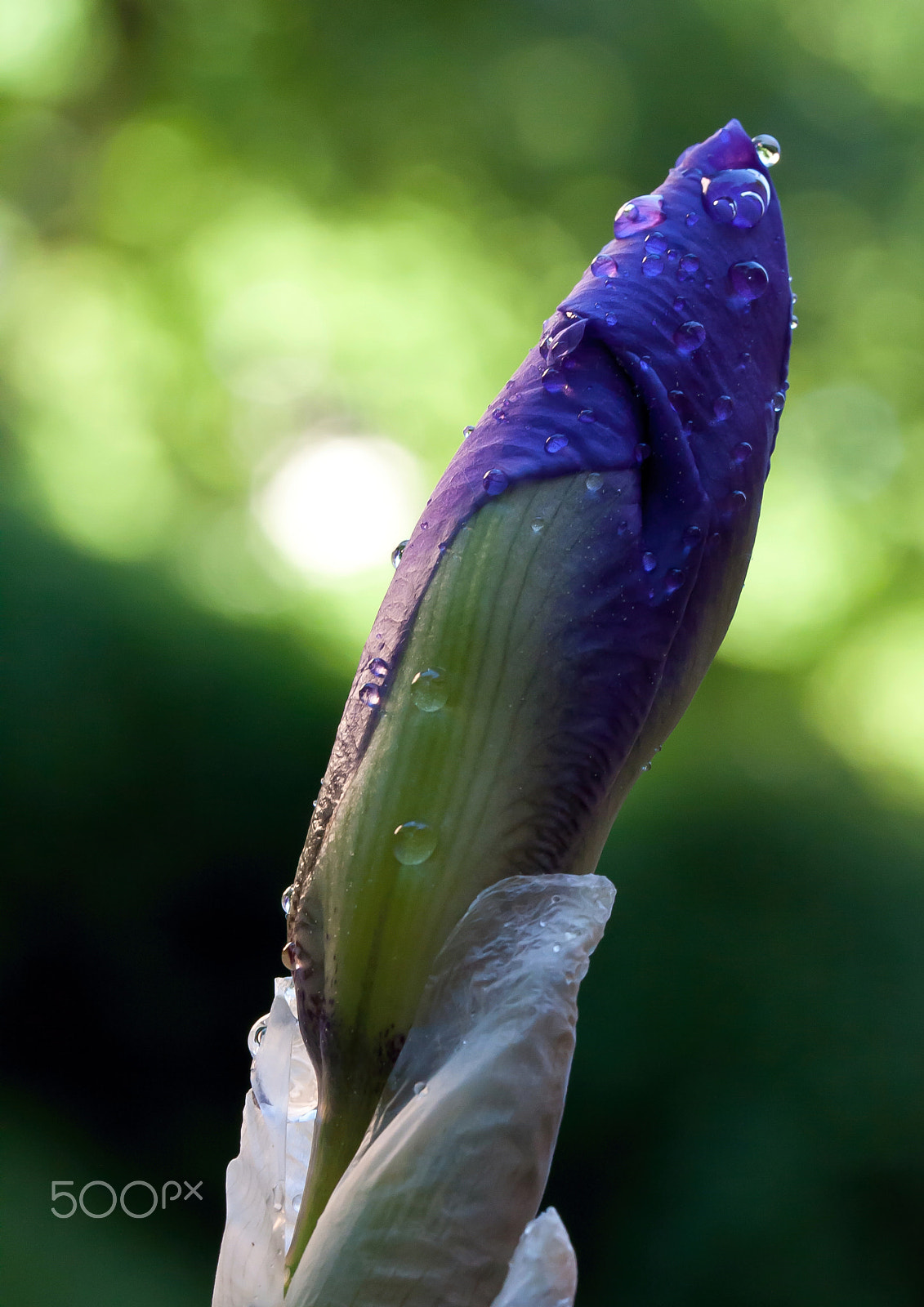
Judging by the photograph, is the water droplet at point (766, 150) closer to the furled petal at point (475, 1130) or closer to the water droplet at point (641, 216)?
the water droplet at point (641, 216)

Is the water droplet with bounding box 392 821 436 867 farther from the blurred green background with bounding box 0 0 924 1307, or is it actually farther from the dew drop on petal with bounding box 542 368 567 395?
the blurred green background with bounding box 0 0 924 1307

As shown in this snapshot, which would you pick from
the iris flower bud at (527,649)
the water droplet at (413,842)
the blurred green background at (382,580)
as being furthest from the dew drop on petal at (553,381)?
the blurred green background at (382,580)

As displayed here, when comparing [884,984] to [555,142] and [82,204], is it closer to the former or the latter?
[555,142]

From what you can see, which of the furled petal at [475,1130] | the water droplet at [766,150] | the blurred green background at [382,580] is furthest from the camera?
the blurred green background at [382,580]

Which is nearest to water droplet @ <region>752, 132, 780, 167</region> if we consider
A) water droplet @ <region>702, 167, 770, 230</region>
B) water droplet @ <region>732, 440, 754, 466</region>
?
water droplet @ <region>702, 167, 770, 230</region>

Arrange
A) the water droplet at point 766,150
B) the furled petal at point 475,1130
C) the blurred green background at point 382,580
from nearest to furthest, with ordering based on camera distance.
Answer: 1. the furled petal at point 475,1130
2. the water droplet at point 766,150
3. the blurred green background at point 382,580

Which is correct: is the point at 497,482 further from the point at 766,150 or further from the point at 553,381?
the point at 766,150

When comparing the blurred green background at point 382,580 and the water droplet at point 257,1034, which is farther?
the blurred green background at point 382,580

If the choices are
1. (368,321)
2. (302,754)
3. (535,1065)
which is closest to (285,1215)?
(535,1065)
